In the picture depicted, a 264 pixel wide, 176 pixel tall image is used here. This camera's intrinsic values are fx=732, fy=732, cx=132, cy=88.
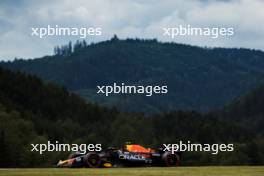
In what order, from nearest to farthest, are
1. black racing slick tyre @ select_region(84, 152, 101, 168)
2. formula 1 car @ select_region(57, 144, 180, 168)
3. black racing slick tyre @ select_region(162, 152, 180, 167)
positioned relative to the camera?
1. black racing slick tyre @ select_region(84, 152, 101, 168)
2. formula 1 car @ select_region(57, 144, 180, 168)
3. black racing slick tyre @ select_region(162, 152, 180, 167)

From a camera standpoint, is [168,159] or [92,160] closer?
[92,160]

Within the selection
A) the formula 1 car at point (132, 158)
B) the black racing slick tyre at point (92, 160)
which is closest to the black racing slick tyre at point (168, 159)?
the formula 1 car at point (132, 158)

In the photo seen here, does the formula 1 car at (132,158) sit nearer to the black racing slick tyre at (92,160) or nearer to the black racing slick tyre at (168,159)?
the black racing slick tyre at (168,159)

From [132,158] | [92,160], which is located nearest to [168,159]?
[132,158]

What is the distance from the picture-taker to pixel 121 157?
136 ft

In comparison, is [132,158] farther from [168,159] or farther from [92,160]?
[92,160]

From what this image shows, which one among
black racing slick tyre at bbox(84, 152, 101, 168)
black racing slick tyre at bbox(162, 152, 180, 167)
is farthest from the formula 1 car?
black racing slick tyre at bbox(84, 152, 101, 168)

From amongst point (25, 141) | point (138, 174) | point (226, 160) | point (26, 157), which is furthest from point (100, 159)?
point (226, 160)

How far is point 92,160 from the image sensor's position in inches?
1593

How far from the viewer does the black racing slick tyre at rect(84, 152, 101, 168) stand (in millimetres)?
40422

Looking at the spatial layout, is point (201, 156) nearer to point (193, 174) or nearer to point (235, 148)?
point (235, 148)

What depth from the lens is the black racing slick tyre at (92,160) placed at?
133 feet

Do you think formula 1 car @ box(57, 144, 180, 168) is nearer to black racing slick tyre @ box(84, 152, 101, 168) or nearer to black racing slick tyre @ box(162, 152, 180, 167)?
black racing slick tyre @ box(162, 152, 180, 167)

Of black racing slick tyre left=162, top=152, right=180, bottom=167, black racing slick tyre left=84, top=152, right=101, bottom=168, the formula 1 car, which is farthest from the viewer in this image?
black racing slick tyre left=162, top=152, right=180, bottom=167
